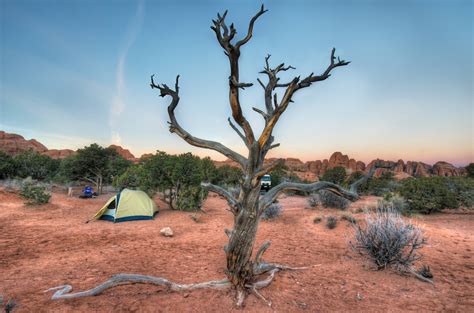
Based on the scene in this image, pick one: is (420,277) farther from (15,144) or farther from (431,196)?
(15,144)

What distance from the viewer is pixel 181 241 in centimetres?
753

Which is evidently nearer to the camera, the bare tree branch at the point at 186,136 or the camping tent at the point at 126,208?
the bare tree branch at the point at 186,136

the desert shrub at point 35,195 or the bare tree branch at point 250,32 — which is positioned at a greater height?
the bare tree branch at point 250,32

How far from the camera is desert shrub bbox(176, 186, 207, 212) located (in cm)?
1273

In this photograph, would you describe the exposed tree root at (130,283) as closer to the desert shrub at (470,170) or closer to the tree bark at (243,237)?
the tree bark at (243,237)

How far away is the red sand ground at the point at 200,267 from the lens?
355 cm

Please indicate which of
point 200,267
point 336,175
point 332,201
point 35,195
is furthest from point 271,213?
point 336,175

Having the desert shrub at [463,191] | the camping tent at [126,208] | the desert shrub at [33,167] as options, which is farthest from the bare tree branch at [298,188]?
the desert shrub at [33,167]

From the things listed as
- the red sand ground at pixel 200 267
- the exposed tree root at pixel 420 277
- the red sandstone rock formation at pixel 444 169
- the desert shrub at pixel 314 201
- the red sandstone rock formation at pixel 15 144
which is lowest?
the red sand ground at pixel 200 267

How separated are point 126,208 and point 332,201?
37.3 ft

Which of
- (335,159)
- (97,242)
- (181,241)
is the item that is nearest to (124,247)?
(97,242)

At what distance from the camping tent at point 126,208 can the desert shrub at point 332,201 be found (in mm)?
9956

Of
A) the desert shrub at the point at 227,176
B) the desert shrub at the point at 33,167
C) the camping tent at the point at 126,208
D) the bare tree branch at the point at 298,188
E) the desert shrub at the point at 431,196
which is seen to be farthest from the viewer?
the desert shrub at the point at 227,176

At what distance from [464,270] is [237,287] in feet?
17.3
